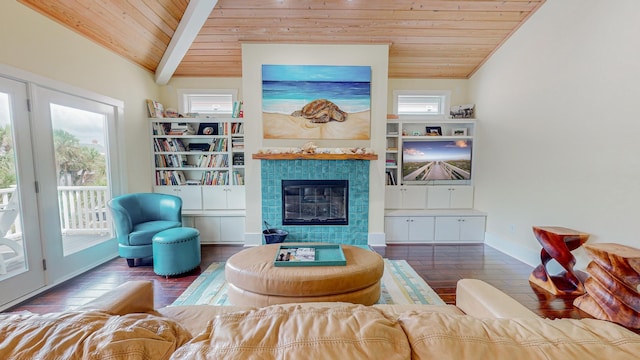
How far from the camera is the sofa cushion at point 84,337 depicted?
624mm

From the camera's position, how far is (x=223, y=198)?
4.23 metres

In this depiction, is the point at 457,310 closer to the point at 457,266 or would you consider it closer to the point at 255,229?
the point at 457,266

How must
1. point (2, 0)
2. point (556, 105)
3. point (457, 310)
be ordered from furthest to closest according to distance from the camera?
point (556, 105) → point (2, 0) → point (457, 310)

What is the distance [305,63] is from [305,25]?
1.62 ft

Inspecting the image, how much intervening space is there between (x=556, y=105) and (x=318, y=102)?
288cm

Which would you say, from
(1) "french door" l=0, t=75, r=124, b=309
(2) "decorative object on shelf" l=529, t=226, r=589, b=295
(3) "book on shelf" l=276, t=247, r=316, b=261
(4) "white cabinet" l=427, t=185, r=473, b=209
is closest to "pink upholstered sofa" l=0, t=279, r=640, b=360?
(3) "book on shelf" l=276, t=247, r=316, b=261

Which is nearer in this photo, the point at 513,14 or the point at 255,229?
the point at 513,14

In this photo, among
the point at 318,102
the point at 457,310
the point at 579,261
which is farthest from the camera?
the point at 318,102

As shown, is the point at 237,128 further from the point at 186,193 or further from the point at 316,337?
the point at 316,337

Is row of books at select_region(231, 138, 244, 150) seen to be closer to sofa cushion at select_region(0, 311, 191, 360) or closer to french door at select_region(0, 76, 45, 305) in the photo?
french door at select_region(0, 76, 45, 305)

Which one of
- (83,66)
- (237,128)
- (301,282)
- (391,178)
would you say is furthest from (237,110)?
(301,282)

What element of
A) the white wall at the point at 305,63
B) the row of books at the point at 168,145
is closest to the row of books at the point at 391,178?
the white wall at the point at 305,63

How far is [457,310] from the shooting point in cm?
148

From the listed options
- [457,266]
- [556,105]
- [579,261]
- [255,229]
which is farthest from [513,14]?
[255,229]
